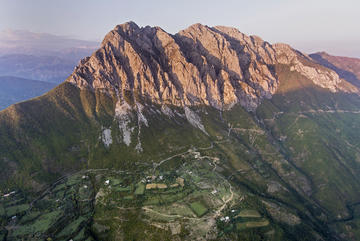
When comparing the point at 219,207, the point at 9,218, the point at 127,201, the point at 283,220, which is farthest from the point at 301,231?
the point at 9,218

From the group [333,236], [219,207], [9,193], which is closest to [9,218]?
[9,193]

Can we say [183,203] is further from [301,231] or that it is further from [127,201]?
[301,231]

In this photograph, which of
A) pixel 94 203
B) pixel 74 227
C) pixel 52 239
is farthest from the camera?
pixel 94 203

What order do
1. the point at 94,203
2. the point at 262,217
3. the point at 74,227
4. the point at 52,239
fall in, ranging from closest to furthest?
the point at 52,239
the point at 74,227
the point at 262,217
the point at 94,203

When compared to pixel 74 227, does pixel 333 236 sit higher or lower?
lower

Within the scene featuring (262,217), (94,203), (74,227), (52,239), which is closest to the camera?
(52,239)

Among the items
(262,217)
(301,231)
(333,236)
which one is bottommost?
(333,236)

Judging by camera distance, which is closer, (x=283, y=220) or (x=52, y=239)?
(x=52, y=239)

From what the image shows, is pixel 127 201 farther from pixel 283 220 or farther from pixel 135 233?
pixel 283 220

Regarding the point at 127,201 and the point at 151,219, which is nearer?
the point at 151,219
